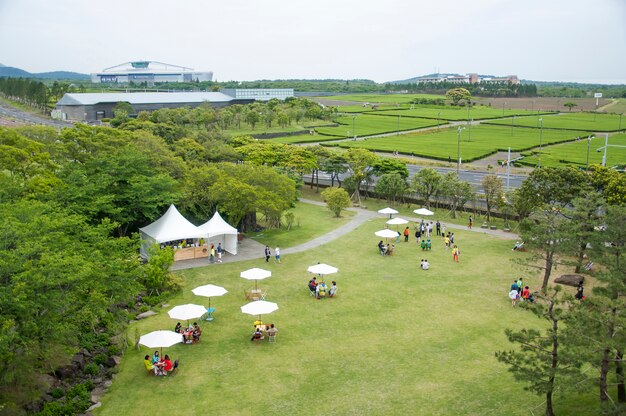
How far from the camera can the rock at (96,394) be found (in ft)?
61.8

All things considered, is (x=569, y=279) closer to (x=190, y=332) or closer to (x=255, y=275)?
(x=255, y=275)

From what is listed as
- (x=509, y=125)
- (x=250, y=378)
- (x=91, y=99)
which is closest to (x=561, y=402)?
(x=250, y=378)

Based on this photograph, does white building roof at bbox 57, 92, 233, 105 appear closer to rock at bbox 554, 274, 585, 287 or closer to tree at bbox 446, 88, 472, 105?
tree at bbox 446, 88, 472, 105

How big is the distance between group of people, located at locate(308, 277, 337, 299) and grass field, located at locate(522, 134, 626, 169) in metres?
43.6

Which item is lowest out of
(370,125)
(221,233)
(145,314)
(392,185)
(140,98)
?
(145,314)

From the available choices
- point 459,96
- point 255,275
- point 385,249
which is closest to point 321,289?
point 255,275

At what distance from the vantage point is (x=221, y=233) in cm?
3444

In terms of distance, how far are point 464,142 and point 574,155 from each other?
2020cm

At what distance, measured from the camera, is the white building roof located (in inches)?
4658

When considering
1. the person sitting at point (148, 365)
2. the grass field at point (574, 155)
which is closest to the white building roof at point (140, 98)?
the grass field at point (574, 155)

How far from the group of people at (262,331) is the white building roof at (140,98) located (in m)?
108

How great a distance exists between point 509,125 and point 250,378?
108 m

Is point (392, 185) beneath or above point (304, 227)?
above

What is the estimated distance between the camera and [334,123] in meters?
121
